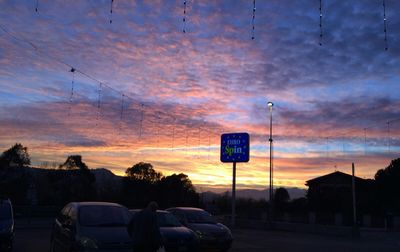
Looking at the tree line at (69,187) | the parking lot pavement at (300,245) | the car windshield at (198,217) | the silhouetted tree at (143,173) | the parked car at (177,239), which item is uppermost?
the silhouetted tree at (143,173)


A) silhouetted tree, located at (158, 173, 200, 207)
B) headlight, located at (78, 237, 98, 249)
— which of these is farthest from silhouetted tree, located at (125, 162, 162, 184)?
headlight, located at (78, 237, 98, 249)

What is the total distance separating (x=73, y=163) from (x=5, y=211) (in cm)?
3372

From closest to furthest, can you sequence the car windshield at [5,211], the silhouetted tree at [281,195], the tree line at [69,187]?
1. the car windshield at [5,211]
2. the tree line at [69,187]
3. the silhouetted tree at [281,195]

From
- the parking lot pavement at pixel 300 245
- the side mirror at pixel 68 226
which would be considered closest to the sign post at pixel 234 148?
the parking lot pavement at pixel 300 245

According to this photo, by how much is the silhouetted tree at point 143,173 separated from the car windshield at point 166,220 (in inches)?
1596

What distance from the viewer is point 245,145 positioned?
3030 centimetres

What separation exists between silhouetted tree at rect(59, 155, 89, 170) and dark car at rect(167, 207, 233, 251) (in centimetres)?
3255

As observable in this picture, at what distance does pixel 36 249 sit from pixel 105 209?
6112 mm

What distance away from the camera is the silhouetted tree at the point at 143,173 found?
5666 cm

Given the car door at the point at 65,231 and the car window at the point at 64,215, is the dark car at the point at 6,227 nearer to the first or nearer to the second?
the car door at the point at 65,231

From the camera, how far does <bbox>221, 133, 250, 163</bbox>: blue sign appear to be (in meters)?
30.2

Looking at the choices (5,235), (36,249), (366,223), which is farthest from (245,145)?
(366,223)

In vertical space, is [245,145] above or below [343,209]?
above

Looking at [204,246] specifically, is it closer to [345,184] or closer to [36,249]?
[36,249]
